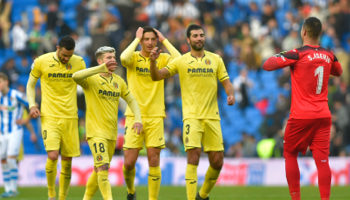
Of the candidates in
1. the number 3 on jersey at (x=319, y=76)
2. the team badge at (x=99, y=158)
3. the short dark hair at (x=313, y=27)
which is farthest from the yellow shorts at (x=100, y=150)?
the short dark hair at (x=313, y=27)

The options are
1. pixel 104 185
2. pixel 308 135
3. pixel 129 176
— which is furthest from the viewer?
pixel 129 176

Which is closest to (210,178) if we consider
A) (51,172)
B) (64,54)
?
(51,172)

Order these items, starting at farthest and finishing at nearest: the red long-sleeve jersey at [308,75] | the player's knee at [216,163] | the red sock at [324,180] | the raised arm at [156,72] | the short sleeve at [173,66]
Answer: the player's knee at [216,163] < the short sleeve at [173,66] < the raised arm at [156,72] < the red long-sleeve jersey at [308,75] < the red sock at [324,180]

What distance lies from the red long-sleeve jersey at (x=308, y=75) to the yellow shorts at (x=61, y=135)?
370cm

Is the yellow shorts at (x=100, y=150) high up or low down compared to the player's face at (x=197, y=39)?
down

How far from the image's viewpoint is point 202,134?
39.2ft

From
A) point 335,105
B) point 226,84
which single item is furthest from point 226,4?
point 226,84

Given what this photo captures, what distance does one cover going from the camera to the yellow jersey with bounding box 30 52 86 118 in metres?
12.4

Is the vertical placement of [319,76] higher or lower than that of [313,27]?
lower

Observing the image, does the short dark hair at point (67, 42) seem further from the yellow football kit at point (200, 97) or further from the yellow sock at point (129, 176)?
the yellow sock at point (129, 176)

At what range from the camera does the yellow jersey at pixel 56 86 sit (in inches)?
487

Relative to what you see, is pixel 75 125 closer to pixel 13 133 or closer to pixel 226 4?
pixel 13 133

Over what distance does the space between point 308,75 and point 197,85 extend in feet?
6.51

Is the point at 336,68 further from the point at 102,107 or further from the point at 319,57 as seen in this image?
the point at 102,107
